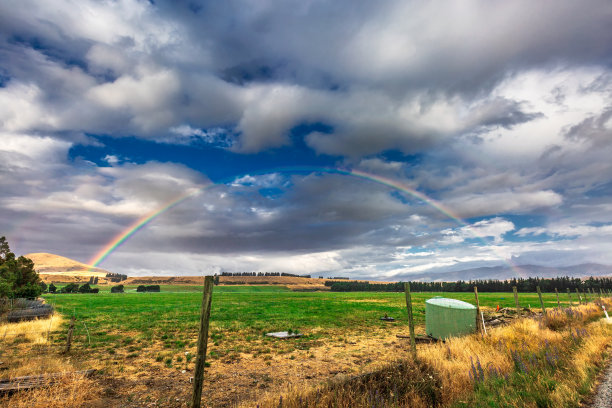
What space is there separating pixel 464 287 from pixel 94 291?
20933cm

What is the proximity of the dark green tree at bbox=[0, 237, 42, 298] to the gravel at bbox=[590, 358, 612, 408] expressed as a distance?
38.9 meters

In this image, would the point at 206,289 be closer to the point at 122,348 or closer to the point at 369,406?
the point at 369,406

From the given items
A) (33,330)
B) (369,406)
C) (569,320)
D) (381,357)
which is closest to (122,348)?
(33,330)

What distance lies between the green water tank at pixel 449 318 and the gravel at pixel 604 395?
8.74 meters

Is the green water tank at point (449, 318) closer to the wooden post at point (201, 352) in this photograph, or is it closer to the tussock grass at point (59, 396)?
the wooden post at point (201, 352)

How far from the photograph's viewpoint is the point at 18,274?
3045 cm

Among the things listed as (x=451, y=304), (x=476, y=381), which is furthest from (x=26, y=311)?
(x=451, y=304)

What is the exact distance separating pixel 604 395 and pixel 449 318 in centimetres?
1074

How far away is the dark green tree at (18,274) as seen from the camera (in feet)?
91.5

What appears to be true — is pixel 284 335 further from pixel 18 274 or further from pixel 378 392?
pixel 18 274

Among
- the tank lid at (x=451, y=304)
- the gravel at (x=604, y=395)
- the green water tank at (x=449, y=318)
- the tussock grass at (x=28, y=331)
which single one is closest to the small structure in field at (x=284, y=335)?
the green water tank at (x=449, y=318)

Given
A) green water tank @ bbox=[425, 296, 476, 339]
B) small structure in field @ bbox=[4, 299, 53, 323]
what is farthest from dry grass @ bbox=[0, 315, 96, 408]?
green water tank @ bbox=[425, 296, 476, 339]

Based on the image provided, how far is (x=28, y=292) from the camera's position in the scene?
101 ft

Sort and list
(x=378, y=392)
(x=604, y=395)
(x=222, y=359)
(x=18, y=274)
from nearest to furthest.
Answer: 1. (x=604, y=395)
2. (x=378, y=392)
3. (x=222, y=359)
4. (x=18, y=274)
